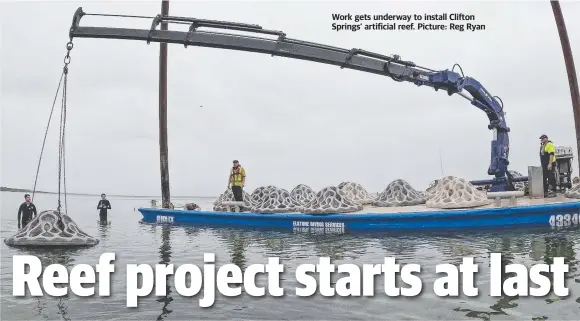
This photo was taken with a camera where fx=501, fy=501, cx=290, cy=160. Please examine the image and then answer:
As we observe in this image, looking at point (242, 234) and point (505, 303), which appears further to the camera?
point (242, 234)

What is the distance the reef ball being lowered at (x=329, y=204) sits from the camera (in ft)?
49.3

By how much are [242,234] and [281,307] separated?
28.5 ft

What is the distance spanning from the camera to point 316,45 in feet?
46.9

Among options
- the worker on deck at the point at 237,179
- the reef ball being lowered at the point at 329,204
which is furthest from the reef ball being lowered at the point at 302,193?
the reef ball being lowered at the point at 329,204

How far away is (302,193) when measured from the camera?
1794 centimetres

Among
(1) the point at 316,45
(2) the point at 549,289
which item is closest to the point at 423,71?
(1) the point at 316,45

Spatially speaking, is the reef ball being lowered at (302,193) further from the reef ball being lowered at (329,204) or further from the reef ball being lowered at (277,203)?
the reef ball being lowered at (329,204)

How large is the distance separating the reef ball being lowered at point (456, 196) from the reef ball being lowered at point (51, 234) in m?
9.31

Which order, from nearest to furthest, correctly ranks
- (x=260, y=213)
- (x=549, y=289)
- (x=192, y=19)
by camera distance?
(x=549, y=289) < (x=192, y=19) < (x=260, y=213)

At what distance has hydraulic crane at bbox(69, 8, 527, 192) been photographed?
42.8ft

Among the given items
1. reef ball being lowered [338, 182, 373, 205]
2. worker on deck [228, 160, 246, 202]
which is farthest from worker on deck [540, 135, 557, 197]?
worker on deck [228, 160, 246, 202]

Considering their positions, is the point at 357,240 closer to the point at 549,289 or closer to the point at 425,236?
the point at 425,236

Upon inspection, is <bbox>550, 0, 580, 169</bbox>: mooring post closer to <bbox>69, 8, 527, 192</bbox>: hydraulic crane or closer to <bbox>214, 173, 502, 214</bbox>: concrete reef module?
<bbox>69, 8, 527, 192</bbox>: hydraulic crane

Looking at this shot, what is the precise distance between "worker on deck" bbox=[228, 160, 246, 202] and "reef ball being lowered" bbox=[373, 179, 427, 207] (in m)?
4.89
